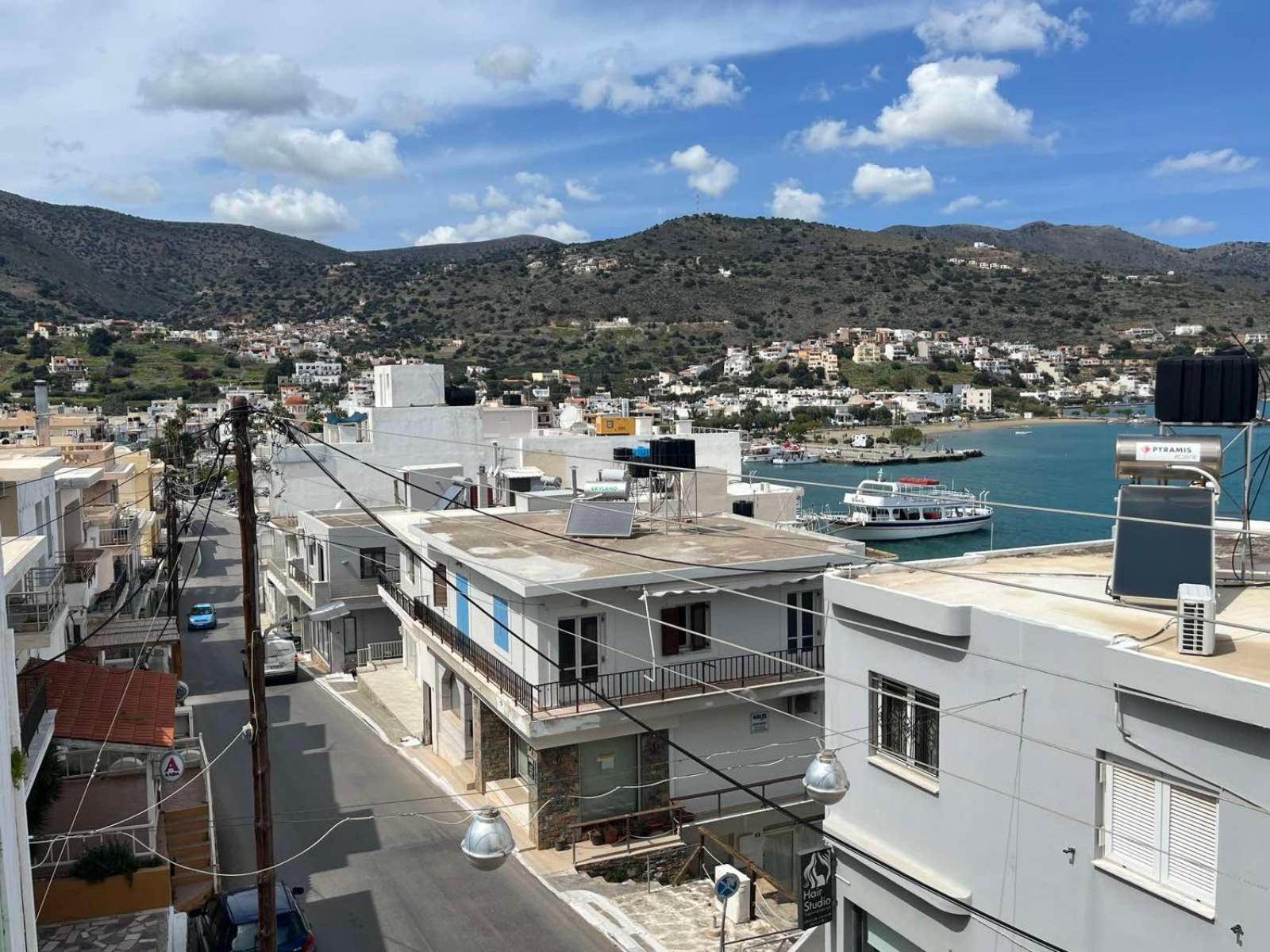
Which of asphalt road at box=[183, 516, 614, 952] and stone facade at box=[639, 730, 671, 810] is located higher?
stone facade at box=[639, 730, 671, 810]

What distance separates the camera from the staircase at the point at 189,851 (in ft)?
44.9

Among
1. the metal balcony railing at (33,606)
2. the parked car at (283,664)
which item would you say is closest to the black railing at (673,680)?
the metal balcony railing at (33,606)

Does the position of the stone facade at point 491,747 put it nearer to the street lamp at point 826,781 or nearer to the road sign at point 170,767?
the road sign at point 170,767

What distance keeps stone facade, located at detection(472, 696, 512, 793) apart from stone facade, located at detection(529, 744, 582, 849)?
7.22ft

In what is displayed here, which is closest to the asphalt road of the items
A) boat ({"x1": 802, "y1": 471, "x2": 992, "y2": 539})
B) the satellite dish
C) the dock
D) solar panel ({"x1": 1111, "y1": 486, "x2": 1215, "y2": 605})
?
solar panel ({"x1": 1111, "y1": 486, "x2": 1215, "y2": 605})

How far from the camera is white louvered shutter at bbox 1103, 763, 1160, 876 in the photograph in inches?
279

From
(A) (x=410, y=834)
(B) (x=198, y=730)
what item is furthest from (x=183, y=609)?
(A) (x=410, y=834)

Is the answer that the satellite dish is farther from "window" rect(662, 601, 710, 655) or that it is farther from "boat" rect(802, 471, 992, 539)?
"window" rect(662, 601, 710, 655)

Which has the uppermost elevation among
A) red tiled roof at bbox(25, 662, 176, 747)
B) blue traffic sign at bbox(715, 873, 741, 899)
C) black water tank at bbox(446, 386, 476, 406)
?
black water tank at bbox(446, 386, 476, 406)

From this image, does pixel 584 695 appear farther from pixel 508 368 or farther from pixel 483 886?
pixel 508 368

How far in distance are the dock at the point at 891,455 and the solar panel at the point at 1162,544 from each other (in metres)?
118

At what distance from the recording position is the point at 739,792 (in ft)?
57.0

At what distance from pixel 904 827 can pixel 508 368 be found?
524ft

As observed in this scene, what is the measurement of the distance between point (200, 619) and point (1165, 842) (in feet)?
115
